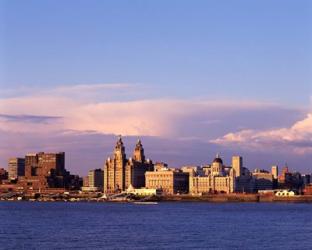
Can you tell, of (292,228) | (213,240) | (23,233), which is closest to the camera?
(213,240)

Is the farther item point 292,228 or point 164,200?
point 164,200

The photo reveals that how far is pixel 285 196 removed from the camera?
185m

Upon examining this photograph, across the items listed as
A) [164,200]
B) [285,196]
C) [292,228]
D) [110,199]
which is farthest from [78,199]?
[292,228]

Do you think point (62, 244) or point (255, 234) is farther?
point (255, 234)

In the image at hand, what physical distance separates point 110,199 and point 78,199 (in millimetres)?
10601

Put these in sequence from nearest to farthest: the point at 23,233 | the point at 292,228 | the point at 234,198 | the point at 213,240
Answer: the point at 213,240, the point at 23,233, the point at 292,228, the point at 234,198

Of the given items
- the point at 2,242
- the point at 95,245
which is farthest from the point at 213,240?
the point at 2,242

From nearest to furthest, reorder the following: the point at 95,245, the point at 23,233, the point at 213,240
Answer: the point at 95,245
the point at 213,240
the point at 23,233

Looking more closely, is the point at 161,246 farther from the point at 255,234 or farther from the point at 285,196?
the point at 285,196

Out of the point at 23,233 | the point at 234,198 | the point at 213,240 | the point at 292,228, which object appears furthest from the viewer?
the point at 234,198

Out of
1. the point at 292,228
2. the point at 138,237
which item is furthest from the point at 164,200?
the point at 138,237

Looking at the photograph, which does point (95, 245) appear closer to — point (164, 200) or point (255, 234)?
point (255, 234)

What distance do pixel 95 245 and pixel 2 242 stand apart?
6.08 metres

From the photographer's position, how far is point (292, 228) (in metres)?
62.8
